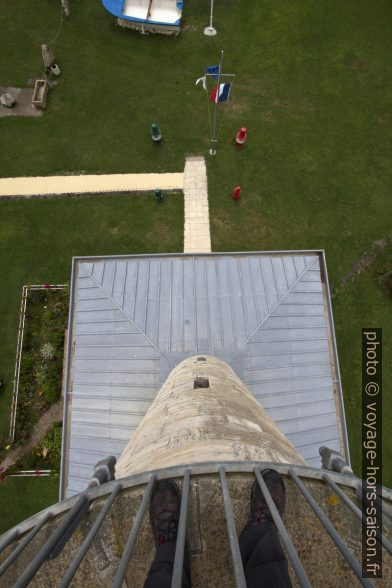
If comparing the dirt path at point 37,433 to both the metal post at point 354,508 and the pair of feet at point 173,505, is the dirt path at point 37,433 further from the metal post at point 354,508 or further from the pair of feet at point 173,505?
the metal post at point 354,508

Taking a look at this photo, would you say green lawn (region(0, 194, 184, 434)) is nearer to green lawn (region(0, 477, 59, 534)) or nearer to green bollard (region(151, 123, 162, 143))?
green bollard (region(151, 123, 162, 143))

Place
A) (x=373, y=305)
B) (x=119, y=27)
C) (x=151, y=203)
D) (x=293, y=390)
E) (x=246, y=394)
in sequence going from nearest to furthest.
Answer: (x=246, y=394)
(x=293, y=390)
(x=373, y=305)
(x=151, y=203)
(x=119, y=27)

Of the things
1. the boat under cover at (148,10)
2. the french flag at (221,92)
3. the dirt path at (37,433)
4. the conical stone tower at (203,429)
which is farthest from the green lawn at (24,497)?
the boat under cover at (148,10)

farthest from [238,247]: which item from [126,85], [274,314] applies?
[126,85]

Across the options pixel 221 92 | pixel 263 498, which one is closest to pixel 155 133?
pixel 221 92

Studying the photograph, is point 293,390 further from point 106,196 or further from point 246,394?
point 106,196

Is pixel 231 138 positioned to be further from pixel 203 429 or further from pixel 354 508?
pixel 354 508
